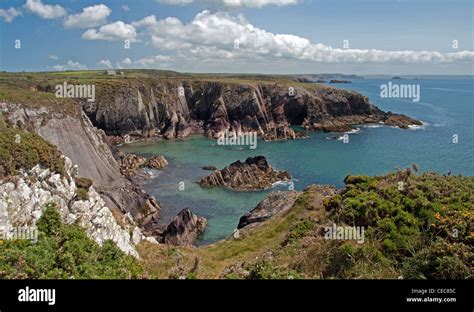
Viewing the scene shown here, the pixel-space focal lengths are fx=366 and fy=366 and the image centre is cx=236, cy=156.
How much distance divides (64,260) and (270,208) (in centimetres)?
2430

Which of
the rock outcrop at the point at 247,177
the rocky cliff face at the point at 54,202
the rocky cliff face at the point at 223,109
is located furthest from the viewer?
the rocky cliff face at the point at 223,109

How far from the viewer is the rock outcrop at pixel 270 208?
29350 millimetres

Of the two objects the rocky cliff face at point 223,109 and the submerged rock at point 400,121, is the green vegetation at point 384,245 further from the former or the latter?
the submerged rock at point 400,121

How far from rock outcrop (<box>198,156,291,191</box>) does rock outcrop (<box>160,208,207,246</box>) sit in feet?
47.8

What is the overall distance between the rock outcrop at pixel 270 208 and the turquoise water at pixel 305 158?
4.32 m

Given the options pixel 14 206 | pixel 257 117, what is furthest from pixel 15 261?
pixel 257 117

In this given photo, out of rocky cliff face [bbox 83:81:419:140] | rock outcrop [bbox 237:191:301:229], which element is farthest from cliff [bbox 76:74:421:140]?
rock outcrop [bbox 237:191:301:229]

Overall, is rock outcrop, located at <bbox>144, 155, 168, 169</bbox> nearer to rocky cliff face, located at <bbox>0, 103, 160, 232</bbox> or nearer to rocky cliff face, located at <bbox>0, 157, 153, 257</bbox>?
rocky cliff face, located at <bbox>0, 103, 160, 232</bbox>

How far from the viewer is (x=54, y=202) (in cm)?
1619

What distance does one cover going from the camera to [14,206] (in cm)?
1499

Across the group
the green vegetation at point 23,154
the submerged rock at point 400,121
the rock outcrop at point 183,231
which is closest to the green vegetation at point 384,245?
the green vegetation at point 23,154

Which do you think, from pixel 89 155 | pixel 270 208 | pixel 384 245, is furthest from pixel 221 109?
pixel 384 245
